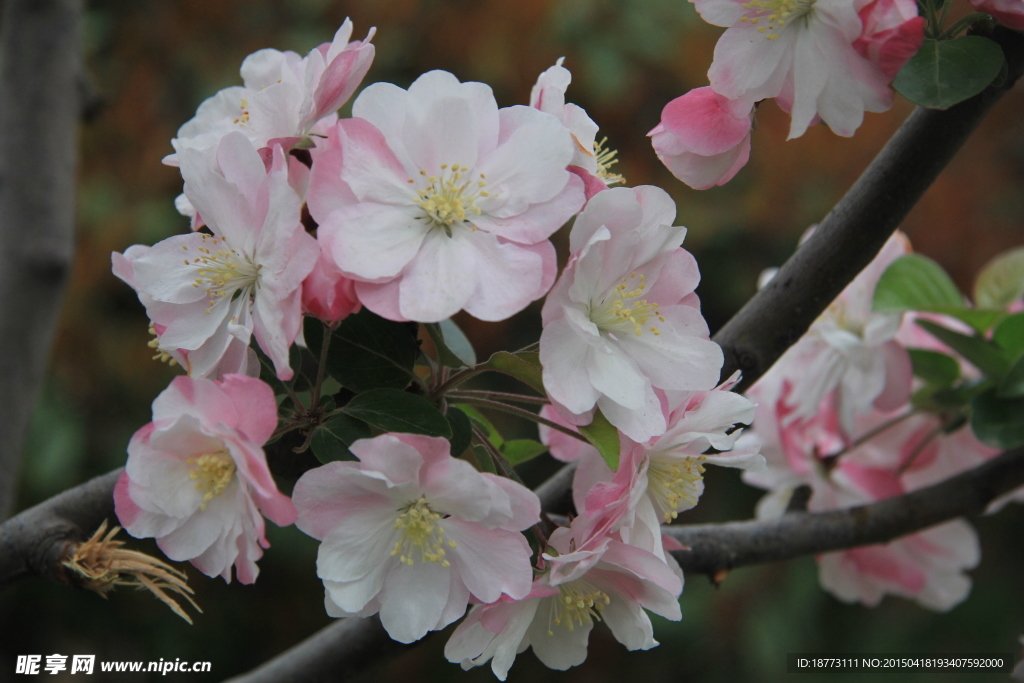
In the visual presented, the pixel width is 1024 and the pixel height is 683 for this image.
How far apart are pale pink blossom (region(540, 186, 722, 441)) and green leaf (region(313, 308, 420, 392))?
100mm

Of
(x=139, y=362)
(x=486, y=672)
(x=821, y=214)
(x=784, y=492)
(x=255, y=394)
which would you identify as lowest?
(x=486, y=672)

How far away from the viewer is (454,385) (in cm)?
52

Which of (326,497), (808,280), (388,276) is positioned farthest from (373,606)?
(808,280)

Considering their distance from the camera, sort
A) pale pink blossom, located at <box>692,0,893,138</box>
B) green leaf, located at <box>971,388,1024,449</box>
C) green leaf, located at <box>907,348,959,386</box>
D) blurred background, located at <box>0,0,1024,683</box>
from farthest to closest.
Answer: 1. blurred background, located at <box>0,0,1024,683</box>
2. green leaf, located at <box>907,348,959,386</box>
3. green leaf, located at <box>971,388,1024,449</box>
4. pale pink blossom, located at <box>692,0,893,138</box>

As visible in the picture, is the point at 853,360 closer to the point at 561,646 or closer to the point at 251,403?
the point at 561,646

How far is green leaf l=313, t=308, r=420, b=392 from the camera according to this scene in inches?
19.5

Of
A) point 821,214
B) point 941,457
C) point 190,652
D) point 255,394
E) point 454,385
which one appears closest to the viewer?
point 255,394

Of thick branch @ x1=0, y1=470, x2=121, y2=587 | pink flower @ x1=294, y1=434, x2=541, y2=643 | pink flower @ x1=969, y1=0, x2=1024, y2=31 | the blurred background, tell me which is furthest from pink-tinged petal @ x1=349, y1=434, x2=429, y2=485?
the blurred background

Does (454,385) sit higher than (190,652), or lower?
higher

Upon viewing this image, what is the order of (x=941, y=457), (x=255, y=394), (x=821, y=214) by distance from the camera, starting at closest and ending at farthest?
(x=255, y=394), (x=941, y=457), (x=821, y=214)

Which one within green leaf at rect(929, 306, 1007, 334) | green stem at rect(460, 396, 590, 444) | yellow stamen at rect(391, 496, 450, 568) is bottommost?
green leaf at rect(929, 306, 1007, 334)

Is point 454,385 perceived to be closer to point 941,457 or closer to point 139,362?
point 941,457

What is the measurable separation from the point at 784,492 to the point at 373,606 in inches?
26.4

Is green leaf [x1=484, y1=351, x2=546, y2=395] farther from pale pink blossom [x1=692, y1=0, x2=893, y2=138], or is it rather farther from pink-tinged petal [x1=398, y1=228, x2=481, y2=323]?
pale pink blossom [x1=692, y1=0, x2=893, y2=138]
